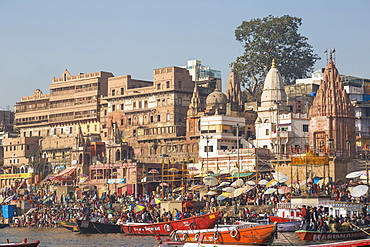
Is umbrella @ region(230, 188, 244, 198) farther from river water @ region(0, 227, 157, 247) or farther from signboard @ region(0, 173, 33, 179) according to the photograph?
signboard @ region(0, 173, 33, 179)

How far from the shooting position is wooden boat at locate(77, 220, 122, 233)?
177ft

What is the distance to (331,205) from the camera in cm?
5047

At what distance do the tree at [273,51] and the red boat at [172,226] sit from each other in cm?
4961

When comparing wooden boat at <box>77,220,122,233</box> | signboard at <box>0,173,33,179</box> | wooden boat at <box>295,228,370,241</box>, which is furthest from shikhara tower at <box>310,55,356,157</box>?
signboard at <box>0,173,33,179</box>

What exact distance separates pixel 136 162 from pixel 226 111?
12.4m

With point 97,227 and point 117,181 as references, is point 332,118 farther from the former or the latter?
point 97,227

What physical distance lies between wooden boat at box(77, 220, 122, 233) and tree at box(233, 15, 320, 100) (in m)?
48.2

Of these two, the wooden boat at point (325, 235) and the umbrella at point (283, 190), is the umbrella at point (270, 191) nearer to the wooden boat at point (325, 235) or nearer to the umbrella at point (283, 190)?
the umbrella at point (283, 190)

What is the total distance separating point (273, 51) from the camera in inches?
3898

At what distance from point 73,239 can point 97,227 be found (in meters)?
1.89

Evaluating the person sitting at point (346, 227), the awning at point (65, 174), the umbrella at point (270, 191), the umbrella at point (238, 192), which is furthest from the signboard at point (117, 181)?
the person sitting at point (346, 227)

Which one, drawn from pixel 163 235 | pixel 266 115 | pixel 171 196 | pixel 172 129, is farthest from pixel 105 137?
pixel 163 235

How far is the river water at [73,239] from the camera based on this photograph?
49.0 meters

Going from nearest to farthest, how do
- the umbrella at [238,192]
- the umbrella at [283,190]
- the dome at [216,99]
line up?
the umbrella at [238,192]
the umbrella at [283,190]
the dome at [216,99]
